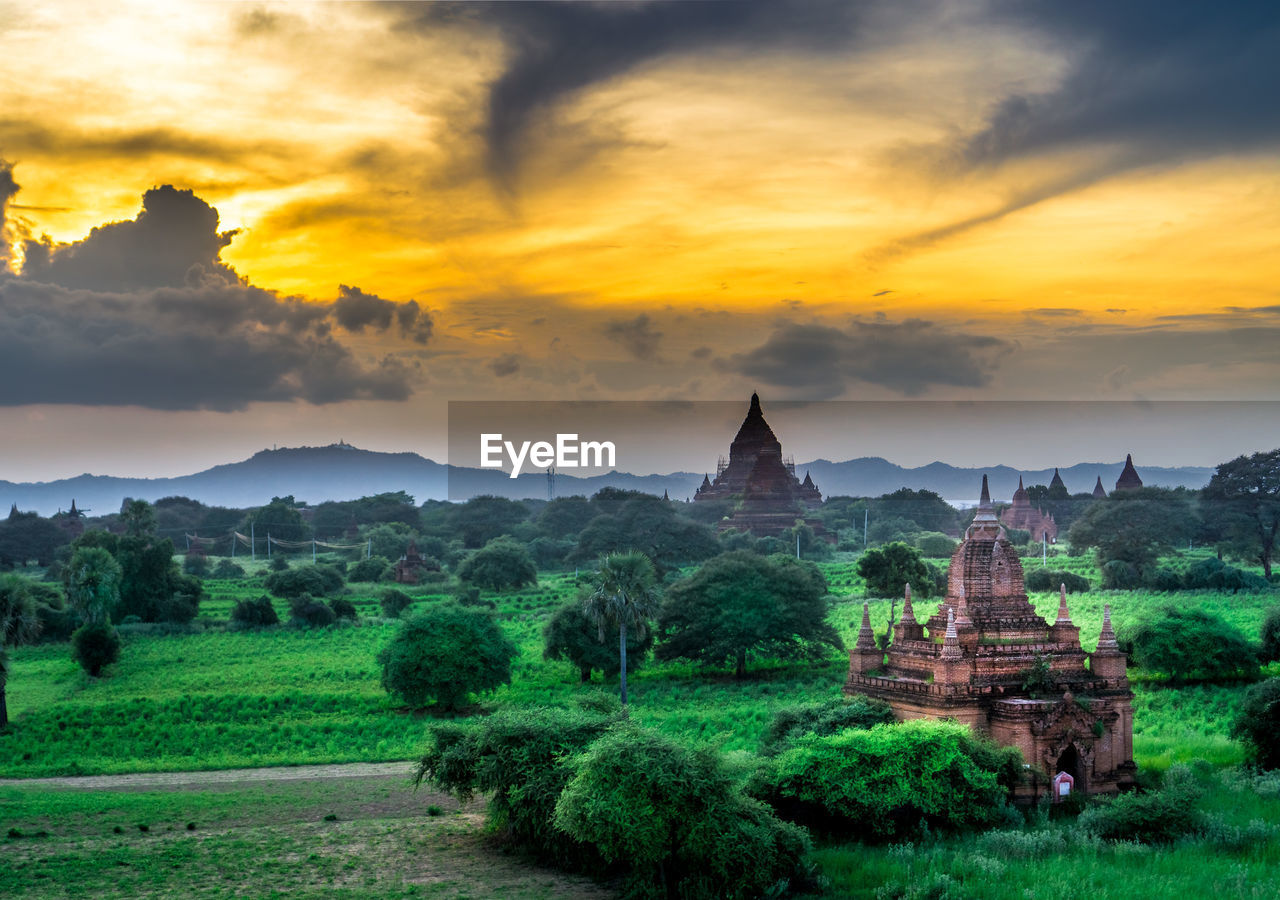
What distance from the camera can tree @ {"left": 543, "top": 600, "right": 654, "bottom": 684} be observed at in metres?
49.6

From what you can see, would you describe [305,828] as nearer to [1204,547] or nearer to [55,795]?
[55,795]

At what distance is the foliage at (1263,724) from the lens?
31.6 meters

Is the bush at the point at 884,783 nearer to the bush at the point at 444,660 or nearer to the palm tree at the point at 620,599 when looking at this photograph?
the palm tree at the point at 620,599

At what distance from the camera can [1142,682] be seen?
153 ft

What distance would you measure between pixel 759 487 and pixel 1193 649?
7443 cm

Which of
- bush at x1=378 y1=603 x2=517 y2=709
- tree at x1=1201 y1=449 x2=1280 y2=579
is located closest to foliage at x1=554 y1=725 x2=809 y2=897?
bush at x1=378 y1=603 x2=517 y2=709

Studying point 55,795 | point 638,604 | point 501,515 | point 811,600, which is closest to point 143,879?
point 55,795

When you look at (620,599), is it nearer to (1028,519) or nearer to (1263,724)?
(1263,724)

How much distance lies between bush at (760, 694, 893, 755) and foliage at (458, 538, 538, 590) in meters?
A: 52.1

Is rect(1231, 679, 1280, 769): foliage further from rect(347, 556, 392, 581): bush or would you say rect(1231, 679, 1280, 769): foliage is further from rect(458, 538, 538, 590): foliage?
rect(347, 556, 392, 581): bush

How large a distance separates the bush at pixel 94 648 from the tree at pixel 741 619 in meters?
22.6

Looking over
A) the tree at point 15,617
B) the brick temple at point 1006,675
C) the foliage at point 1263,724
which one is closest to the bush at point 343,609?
the tree at point 15,617

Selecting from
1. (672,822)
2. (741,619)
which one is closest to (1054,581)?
(741,619)

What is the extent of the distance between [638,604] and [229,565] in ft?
207
